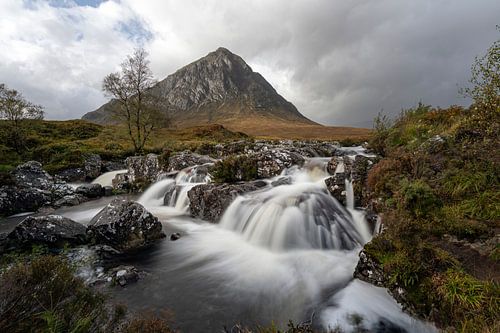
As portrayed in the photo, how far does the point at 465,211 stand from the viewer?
620 cm

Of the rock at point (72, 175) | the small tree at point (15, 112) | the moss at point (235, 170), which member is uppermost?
the small tree at point (15, 112)

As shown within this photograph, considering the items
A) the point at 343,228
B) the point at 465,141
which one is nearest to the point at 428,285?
the point at 343,228

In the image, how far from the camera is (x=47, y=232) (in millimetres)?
8258

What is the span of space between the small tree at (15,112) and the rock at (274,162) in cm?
3267

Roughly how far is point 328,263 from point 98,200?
53.8 ft

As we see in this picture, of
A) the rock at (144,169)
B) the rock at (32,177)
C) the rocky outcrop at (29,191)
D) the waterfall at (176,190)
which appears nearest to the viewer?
the rocky outcrop at (29,191)

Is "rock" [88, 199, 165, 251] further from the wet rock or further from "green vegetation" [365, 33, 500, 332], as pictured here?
"green vegetation" [365, 33, 500, 332]

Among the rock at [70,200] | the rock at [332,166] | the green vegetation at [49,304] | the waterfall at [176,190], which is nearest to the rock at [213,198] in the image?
the waterfall at [176,190]

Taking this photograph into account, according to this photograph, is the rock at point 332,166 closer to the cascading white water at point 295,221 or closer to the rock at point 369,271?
the cascading white water at point 295,221

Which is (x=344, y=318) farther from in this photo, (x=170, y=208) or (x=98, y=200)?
(x=98, y=200)

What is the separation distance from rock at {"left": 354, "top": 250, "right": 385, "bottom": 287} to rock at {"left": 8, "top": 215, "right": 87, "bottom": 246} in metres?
9.40

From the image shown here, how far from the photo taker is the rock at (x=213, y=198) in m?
11.5

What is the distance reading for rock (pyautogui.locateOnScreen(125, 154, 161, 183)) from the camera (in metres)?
19.9

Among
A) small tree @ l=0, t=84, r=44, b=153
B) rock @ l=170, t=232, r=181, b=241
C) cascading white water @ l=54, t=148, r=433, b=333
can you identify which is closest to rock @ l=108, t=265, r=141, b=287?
cascading white water @ l=54, t=148, r=433, b=333
